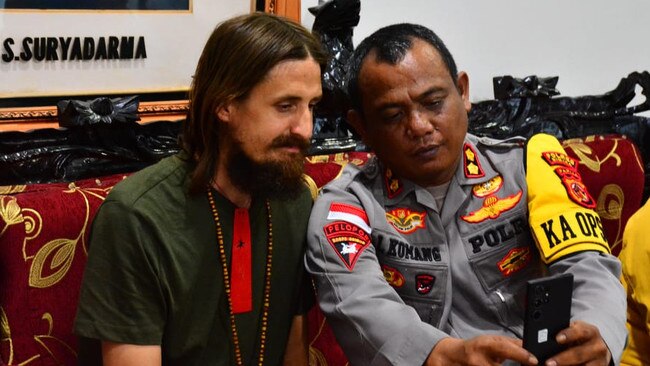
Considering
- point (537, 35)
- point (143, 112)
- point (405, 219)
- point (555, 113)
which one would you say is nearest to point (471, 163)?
point (405, 219)

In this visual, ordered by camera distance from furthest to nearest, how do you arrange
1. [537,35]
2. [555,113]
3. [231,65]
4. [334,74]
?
[537,35] < [555,113] < [334,74] < [231,65]

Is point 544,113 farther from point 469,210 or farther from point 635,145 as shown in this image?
point 469,210

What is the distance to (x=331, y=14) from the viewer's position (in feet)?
6.10

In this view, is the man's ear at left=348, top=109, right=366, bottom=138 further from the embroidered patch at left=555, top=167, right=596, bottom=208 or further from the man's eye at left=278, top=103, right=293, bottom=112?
the embroidered patch at left=555, top=167, right=596, bottom=208

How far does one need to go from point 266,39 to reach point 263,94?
8cm

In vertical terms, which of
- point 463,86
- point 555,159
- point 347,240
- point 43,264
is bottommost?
point 43,264

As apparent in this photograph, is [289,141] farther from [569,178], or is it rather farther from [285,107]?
[569,178]

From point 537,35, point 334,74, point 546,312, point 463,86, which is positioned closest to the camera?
point 546,312

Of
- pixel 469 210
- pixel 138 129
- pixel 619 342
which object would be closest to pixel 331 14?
pixel 138 129

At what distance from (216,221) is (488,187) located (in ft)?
1.56

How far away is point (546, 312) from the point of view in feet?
3.75

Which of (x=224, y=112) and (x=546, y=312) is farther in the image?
(x=224, y=112)

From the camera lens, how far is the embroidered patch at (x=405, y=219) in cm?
146

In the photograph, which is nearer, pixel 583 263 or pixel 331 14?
pixel 583 263
